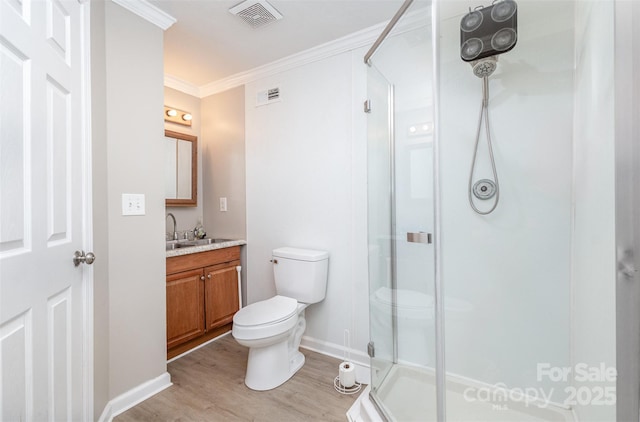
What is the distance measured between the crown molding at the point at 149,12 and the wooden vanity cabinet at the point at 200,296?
1.52 m

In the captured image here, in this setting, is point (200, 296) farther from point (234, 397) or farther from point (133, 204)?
point (133, 204)

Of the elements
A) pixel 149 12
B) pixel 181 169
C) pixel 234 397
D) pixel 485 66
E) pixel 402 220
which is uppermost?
pixel 149 12

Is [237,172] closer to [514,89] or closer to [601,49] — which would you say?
[514,89]

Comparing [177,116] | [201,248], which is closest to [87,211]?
[201,248]

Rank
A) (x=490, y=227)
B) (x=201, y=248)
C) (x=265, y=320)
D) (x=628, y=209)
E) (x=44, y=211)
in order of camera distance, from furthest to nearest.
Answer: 1. (x=201, y=248)
2. (x=265, y=320)
3. (x=490, y=227)
4. (x=44, y=211)
5. (x=628, y=209)

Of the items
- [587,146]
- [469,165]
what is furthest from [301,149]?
[587,146]

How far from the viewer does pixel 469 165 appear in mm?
1602

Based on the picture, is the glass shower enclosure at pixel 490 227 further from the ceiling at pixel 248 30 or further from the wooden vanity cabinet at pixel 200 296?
the wooden vanity cabinet at pixel 200 296

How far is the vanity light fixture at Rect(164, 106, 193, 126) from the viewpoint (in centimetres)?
253

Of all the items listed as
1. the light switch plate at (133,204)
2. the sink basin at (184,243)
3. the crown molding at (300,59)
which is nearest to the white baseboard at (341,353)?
the sink basin at (184,243)

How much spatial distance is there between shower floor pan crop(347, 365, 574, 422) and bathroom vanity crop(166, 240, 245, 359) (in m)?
1.32

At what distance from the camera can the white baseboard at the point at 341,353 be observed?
1.88 meters

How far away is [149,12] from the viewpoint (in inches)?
65.0

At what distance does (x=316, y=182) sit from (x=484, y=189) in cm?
115
